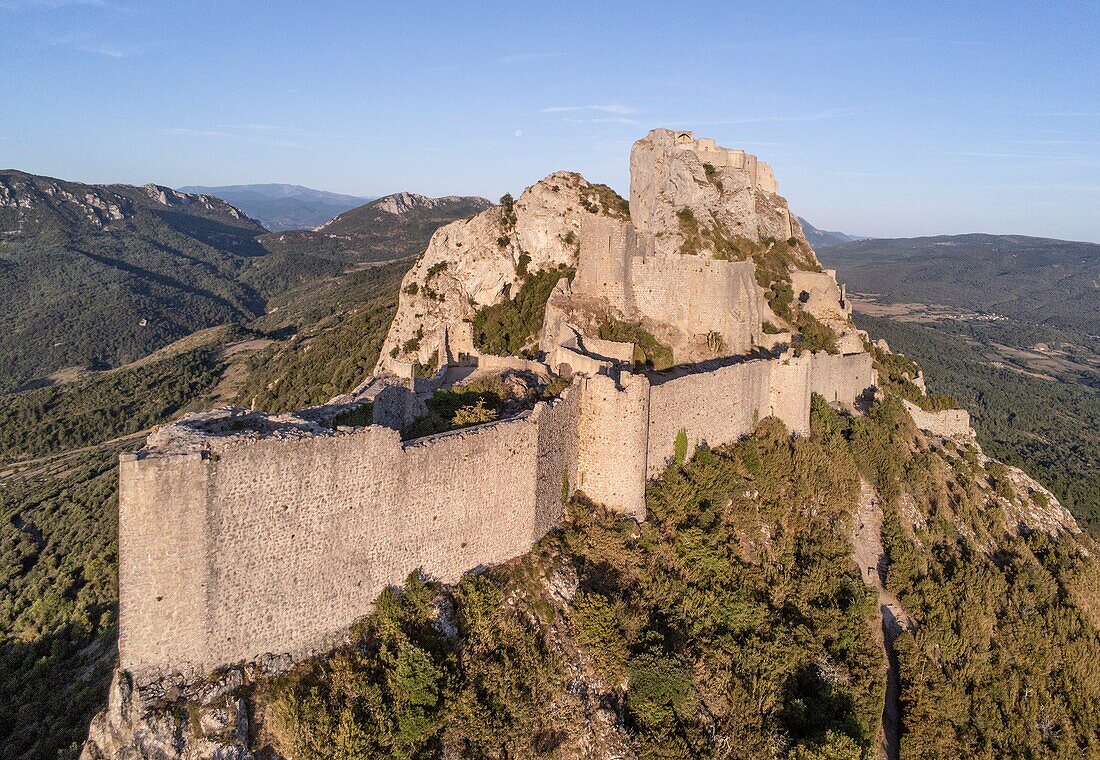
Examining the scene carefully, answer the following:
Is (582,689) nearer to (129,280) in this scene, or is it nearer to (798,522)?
(798,522)

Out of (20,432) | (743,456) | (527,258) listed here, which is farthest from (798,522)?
(20,432)

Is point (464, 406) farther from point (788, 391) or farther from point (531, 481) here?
point (788, 391)

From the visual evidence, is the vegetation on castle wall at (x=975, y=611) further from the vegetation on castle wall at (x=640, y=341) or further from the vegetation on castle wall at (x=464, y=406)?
the vegetation on castle wall at (x=464, y=406)

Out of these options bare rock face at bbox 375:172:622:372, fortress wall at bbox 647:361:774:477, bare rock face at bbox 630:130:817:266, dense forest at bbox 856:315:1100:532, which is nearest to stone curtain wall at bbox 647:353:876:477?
fortress wall at bbox 647:361:774:477

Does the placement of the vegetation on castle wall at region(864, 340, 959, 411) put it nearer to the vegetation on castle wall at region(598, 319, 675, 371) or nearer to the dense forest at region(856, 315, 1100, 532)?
the vegetation on castle wall at region(598, 319, 675, 371)

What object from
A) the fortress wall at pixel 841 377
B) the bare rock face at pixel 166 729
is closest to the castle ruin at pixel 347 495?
the bare rock face at pixel 166 729
